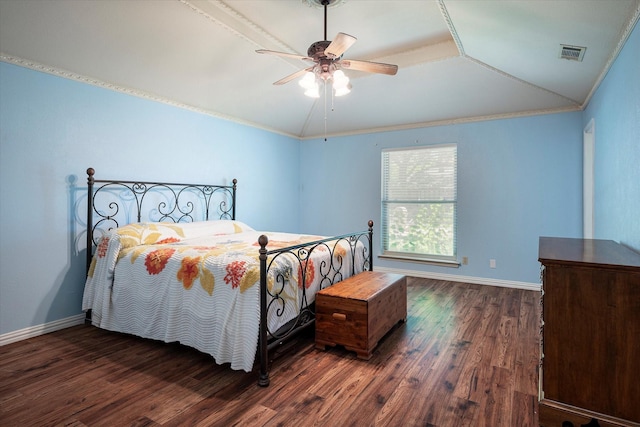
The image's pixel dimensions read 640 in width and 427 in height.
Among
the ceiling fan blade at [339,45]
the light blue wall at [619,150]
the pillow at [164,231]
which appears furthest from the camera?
the pillow at [164,231]

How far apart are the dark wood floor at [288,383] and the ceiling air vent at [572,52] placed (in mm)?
2267

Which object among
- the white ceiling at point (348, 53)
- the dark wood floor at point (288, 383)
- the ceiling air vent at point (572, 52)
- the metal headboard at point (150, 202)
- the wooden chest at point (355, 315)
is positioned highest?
the white ceiling at point (348, 53)

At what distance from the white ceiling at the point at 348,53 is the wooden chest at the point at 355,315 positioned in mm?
2194

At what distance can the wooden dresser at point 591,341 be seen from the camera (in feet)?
5.19

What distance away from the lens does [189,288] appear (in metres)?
2.45

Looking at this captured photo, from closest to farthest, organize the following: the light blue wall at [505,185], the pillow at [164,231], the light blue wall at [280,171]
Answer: the light blue wall at [280,171]
the pillow at [164,231]
the light blue wall at [505,185]

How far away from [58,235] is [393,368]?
9.77ft


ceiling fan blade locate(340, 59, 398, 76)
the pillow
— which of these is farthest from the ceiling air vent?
the pillow

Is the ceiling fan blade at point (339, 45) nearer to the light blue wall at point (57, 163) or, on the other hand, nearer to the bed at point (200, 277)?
the bed at point (200, 277)

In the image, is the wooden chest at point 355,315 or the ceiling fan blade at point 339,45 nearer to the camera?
the ceiling fan blade at point 339,45

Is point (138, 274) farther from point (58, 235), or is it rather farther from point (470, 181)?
point (470, 181)

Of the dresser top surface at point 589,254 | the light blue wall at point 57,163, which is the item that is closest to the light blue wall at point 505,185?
the dresser top surface at point 589,254

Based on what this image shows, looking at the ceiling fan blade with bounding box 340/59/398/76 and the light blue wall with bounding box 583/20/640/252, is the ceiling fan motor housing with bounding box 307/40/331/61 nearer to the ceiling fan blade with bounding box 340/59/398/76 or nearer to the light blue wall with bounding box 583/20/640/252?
the ceiling fan blade with bounding box 340/59/398/76

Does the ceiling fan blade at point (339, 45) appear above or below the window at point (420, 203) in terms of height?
above
